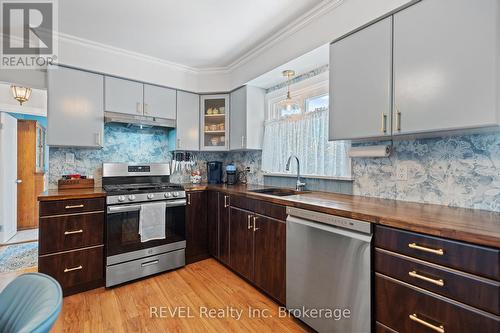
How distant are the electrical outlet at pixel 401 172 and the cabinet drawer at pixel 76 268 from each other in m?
2.80

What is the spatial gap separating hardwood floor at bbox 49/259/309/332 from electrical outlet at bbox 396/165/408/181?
1.37m

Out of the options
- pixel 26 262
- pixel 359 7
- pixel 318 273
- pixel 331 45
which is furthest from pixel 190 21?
pixel 26 262

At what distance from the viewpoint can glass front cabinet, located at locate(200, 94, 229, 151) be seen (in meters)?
3.50

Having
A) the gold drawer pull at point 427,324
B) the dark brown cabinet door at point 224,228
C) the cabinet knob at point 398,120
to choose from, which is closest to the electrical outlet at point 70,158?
the dark brown cabinet door at point 224,228

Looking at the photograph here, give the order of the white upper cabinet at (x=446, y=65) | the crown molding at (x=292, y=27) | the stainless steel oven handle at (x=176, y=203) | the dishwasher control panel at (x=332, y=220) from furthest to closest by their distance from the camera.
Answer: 1. the stainless steel oven handle at (x=176, y=203)
2. the crown molding at (x=292, y=27)
3. the dishwasher control panel at (x=332, y=220)
4. the white upper cabinet at (x=446, y=65)

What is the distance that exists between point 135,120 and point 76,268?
167 centimetres

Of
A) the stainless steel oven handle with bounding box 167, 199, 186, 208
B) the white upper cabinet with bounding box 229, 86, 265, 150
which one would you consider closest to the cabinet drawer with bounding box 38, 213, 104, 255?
the stainless steel oven handle with bounding box 167, 199, 186, 208

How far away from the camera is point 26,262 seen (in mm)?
2969

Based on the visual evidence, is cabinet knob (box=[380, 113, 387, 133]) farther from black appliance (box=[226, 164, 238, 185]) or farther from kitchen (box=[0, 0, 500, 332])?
black appliance (box=[226, 164, 238, 185])

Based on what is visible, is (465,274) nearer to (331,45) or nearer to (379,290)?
(379,290)

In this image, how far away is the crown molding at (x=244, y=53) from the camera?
2034 mm

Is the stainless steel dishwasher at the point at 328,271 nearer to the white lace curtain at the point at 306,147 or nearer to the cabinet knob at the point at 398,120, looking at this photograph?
the cabinet knob at the point at 398,120

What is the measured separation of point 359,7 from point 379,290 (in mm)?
1898

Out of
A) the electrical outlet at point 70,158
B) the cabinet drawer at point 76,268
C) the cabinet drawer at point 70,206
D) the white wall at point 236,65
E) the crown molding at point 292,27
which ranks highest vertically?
the crown molding at point 292,27
